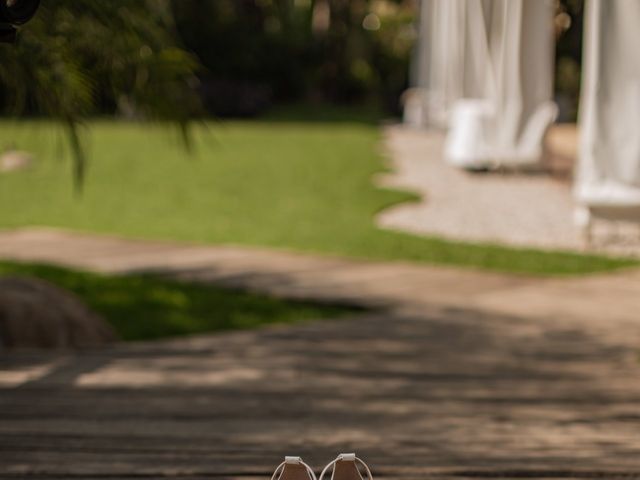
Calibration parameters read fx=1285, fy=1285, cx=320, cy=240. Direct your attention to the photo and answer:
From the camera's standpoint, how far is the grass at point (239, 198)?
11.5m

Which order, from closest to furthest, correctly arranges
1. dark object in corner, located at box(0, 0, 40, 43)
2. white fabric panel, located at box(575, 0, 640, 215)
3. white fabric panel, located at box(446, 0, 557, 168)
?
dark object in corner, located at box(0, 0, 40, 43) → white fabric panel, located at box(575, 0, 640, 215) → white fabric panel, located at box(446, 0, 557, 168)

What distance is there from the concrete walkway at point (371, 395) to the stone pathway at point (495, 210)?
9.79 ft

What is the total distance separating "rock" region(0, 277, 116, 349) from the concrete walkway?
0.30 metres

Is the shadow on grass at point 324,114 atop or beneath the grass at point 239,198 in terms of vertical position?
atop

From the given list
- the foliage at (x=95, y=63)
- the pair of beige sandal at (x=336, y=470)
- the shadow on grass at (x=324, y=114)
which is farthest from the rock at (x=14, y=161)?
the pair of beige sandal at (x=336, y=470)

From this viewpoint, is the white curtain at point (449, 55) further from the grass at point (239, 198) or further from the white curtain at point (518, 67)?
the grass at point (239, 198)

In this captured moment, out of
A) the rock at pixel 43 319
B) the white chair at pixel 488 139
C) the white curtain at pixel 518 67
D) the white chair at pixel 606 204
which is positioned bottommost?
the rock at pixel 43 319

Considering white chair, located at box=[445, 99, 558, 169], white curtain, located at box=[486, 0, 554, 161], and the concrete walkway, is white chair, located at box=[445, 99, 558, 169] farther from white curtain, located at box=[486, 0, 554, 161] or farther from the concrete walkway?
the concrete walkway

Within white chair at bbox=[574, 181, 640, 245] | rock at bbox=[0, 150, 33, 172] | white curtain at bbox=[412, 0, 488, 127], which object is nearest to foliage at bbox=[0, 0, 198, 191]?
white chair at bbox=[574, 181, 640, 245]

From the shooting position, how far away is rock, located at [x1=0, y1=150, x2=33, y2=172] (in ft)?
64.2

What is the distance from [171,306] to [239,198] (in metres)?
7.57

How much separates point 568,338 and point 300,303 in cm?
232

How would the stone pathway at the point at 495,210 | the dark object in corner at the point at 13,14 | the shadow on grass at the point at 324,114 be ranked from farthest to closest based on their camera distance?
the shadow on grass at the point at 324,114 < the stone pathway at the point at 495,210 < the dark object in corner at the point at 13,14

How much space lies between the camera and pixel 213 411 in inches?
196
